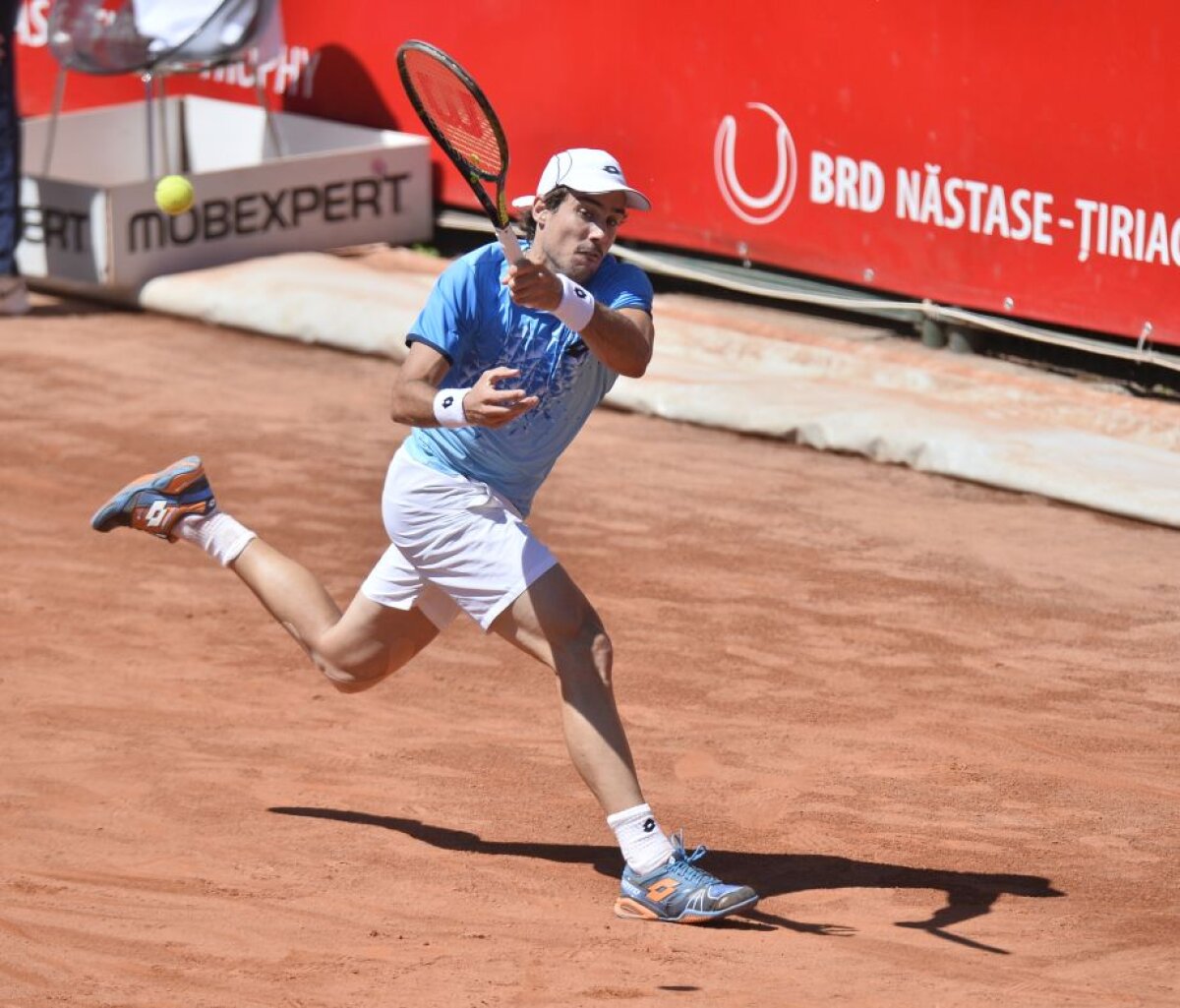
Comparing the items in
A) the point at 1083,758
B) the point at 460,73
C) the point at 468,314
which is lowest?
the point at 1083,758

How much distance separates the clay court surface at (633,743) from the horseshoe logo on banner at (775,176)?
81.1 inches

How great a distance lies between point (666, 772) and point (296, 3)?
849cm

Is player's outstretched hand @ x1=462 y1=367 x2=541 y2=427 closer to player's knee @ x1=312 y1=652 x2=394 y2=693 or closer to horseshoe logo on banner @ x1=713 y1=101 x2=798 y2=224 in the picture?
player's knee @ x1=312 y1=652 x2=394 y2=693

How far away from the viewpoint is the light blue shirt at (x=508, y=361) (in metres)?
4.88

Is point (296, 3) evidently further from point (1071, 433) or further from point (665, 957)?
point (665, 957)

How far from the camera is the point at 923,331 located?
34.2 feet

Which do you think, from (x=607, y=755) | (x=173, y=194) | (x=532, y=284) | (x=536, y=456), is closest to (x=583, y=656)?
(x=607, y=755)

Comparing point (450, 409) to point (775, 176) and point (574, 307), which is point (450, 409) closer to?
point (574, 307)

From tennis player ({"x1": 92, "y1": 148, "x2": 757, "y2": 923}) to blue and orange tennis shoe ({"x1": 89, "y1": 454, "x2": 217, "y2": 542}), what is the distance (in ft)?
2.42

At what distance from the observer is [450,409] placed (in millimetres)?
4641

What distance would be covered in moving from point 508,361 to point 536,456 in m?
0.25

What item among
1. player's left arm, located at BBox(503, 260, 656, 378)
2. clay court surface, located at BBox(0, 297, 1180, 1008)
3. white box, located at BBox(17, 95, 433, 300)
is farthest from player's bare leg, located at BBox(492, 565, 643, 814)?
white box, located at BBox(17, 95, 433, 300)

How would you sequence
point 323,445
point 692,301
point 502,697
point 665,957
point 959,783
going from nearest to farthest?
point 665,957
point 959,783
point 502,697
point 323,445
point 692,301

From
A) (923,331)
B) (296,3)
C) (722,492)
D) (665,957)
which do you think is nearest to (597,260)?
(665,957)
